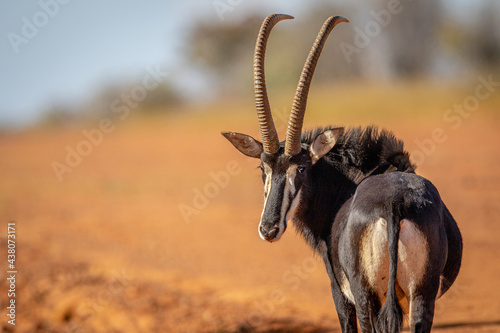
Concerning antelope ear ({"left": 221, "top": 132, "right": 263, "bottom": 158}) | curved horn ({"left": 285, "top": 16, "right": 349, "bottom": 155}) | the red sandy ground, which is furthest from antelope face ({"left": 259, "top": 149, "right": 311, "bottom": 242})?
the red sandy ground

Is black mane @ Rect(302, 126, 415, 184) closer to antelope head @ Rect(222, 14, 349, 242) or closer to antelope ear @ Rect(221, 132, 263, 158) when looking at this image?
antelope head @ Rect(222, 14, 349, 242)

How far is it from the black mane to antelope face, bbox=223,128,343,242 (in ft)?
0.76

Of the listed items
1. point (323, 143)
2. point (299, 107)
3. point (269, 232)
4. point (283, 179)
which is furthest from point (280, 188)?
point (299, 107)

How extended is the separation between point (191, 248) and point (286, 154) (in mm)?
8419

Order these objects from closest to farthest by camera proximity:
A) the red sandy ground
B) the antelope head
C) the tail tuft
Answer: the tail tuft, the antelope head, the red sandy ground

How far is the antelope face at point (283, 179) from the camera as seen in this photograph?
476 cm

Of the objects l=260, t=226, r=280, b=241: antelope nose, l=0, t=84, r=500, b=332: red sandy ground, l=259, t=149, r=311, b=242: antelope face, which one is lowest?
l=0, t=84, r=500, b=332: red sandy ground

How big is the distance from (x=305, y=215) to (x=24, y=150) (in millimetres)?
31164

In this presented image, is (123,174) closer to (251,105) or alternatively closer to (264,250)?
(251,105)

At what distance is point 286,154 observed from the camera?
5.04 meters

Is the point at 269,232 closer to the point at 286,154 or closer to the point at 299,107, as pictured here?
the point at 286,154

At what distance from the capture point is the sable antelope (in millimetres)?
4055

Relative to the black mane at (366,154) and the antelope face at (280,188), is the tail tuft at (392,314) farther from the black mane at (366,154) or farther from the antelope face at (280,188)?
the black mane at (366,154)

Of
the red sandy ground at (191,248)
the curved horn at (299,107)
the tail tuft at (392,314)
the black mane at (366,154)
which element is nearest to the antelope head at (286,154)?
the curved horn at (299,107)
